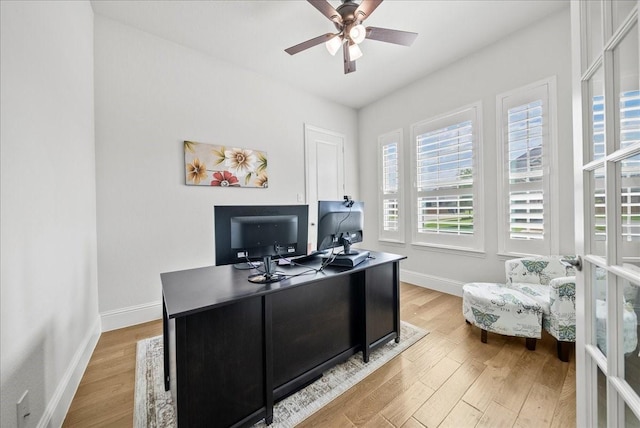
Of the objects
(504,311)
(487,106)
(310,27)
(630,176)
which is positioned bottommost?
(504,311)

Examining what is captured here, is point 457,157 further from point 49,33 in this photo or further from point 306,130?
point 49,33

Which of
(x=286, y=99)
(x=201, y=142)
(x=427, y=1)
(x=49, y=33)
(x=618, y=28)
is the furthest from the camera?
(x=286, y=99)

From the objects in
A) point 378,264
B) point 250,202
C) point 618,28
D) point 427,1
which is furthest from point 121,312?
point 427,1

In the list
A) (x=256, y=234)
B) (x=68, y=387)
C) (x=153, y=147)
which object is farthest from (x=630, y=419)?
(x=153, y=147)

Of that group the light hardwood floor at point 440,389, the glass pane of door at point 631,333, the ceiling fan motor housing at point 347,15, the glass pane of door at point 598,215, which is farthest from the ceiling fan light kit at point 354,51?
the light hardwood floor at point 440,389

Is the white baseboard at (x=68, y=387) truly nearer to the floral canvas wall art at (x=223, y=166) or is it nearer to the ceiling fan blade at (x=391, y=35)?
the floral canvas wall art at (x=223, y=166)

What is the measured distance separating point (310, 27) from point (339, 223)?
6.91ft

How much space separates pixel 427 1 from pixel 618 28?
196 centimetres

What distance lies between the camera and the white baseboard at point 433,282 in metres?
3.16

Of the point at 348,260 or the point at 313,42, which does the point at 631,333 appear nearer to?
the point at 348,260

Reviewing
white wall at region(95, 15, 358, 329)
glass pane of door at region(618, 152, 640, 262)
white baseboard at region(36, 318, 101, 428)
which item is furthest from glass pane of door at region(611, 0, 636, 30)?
white wall at region(95, 15, 358, 329)

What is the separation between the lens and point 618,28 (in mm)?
770

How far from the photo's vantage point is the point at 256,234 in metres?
1.49

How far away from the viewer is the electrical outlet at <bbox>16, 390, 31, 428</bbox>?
1011 millimetres
